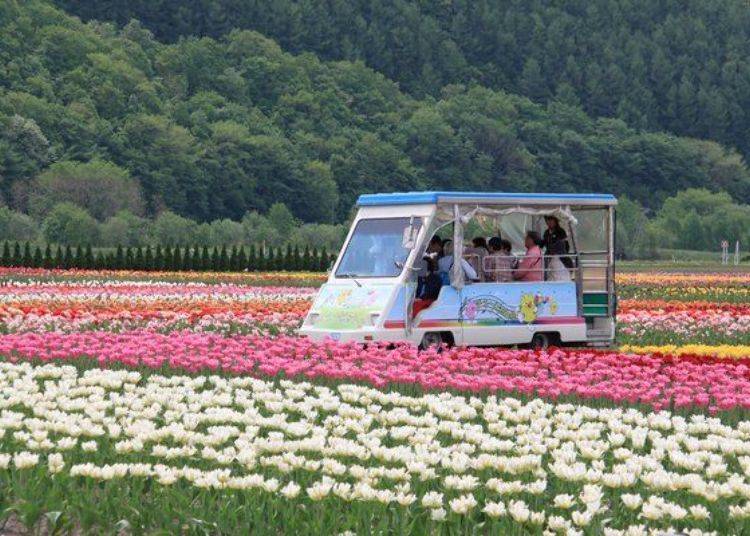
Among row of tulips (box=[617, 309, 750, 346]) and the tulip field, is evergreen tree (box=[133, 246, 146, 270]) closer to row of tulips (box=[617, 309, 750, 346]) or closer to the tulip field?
row of tulips (box=[617, 309, 750, 346])

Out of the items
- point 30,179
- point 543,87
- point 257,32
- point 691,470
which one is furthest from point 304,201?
point 691,470

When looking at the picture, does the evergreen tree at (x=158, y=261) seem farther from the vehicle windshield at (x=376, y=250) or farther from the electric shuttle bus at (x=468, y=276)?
the vehicle windshield at (x=376, y=250)

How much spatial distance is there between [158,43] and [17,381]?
449ft

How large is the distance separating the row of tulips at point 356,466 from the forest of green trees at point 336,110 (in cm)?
6802

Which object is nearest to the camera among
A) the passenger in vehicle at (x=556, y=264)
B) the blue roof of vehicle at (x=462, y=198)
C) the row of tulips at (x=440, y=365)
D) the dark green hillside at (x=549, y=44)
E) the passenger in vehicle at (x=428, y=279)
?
the row of tulips at (x=440, y=365)

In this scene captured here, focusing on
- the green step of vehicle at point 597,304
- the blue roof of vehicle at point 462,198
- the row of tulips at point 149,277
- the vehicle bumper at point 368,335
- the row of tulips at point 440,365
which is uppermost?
the blue roof of vehicle at point 462,198

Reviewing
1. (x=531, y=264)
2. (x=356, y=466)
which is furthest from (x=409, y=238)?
(x=356, y=466)

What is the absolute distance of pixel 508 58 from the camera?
175250 mm

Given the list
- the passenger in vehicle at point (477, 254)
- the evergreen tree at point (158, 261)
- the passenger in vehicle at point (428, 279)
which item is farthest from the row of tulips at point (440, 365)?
the evergreen tree at point (158, 261)

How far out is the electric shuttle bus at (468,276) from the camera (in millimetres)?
17938

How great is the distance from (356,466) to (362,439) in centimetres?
102

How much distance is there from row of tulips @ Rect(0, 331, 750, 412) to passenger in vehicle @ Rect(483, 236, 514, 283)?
2323 mm

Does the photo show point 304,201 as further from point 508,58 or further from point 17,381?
point 17,381

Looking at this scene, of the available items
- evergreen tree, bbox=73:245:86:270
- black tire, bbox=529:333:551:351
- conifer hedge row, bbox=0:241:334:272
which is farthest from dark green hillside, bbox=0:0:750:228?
black tire, bbox=529:333:551:351
